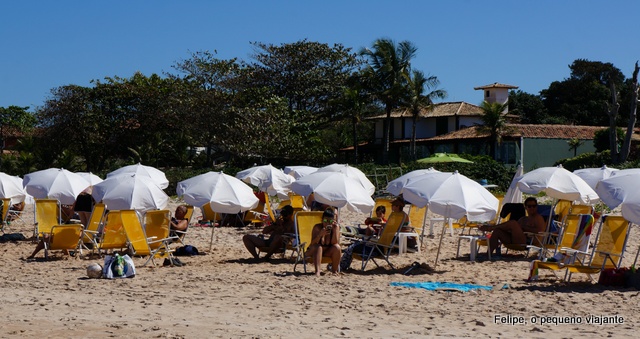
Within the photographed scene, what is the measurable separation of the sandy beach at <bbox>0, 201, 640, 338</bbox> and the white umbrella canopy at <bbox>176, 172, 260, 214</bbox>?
0.88 m

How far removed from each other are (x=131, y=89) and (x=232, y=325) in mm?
40333

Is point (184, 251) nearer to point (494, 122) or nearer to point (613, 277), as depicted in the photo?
point (613, 277)

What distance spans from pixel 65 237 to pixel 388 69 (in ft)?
123

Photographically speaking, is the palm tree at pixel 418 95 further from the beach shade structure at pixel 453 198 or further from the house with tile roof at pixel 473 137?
the beach shade structure at pixel 453 198

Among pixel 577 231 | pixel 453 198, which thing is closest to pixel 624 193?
pixel 577 231

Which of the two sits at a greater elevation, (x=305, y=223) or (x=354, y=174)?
(x=354, y=174)

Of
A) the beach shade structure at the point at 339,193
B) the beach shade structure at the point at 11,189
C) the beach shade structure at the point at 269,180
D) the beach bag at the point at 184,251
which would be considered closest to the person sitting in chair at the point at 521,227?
the beach shade structure at the point at 339,193

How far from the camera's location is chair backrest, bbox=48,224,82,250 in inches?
529

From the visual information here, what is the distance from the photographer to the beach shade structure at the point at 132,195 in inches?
513

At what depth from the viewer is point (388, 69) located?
49.7 meters

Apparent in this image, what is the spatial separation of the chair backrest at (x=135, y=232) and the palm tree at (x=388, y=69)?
38.1 metres

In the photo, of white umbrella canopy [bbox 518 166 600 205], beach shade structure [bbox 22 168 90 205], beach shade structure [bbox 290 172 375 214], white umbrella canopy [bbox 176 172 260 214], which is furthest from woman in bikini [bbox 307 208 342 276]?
beach shade structure [bbox 22 168 90 205]

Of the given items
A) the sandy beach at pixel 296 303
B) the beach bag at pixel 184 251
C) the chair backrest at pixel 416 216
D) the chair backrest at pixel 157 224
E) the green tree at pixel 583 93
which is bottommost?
the sandy beach at pixel 296 303

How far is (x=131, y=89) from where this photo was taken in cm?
4681
